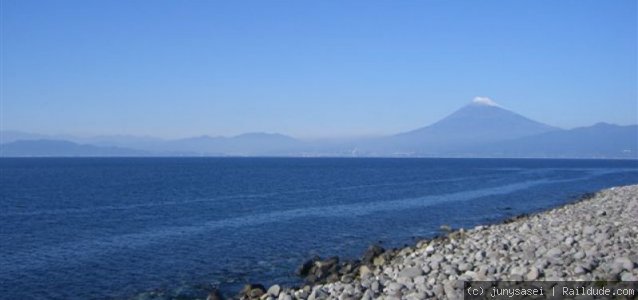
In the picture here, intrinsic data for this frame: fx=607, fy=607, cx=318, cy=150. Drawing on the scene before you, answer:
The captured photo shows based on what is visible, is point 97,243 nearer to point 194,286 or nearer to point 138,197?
point 194,286

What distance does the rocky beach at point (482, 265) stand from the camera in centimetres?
1097

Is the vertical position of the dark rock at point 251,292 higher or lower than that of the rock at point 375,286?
lower

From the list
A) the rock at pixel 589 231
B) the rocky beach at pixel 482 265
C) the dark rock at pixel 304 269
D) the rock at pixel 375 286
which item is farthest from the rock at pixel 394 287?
the dark rock at pixel 304 269

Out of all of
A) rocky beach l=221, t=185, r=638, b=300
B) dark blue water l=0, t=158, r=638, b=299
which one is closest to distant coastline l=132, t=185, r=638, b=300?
rocky beach l=221, t=185, r=638, b=300

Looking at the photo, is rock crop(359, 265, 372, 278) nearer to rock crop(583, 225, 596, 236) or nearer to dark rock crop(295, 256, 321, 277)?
dark rock crop(295, 256, 321, 277)

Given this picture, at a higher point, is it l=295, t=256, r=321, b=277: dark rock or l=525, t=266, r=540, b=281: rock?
l=525, t=266, r=540, b=281: rock

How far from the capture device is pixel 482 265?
501 inches

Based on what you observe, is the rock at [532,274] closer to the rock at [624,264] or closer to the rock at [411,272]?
the rock at [624,264]

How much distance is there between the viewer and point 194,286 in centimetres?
1744

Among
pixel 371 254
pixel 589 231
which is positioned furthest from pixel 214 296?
pixel 589 231

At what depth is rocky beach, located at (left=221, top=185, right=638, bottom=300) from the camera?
36.0 ft

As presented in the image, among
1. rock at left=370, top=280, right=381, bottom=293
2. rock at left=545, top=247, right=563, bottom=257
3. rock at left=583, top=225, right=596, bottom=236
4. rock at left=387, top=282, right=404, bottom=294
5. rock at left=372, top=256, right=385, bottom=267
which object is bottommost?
rock at left=372, top=256, right=385, bottom=267

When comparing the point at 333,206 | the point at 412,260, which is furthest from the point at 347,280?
A: the point at 333,206

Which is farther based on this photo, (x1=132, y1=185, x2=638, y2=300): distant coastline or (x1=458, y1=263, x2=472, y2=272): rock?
(x1=458, y1=263, x2=472, y2=272): rock
